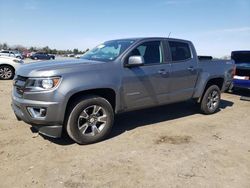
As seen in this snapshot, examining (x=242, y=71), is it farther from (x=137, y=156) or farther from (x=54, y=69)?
(x=54, y=69)

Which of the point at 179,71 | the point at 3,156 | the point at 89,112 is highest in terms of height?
the point at 179,71

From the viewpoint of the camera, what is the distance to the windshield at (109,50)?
17.3ft

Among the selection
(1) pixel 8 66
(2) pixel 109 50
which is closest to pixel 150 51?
(2) pixel 109 50

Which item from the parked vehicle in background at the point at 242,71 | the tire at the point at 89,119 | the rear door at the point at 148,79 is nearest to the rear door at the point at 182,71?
the rear door at the point at 148,79

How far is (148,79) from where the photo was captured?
17.6 ft

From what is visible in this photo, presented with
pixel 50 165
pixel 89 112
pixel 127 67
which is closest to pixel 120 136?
pixel 89 112

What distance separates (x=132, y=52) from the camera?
5.26m

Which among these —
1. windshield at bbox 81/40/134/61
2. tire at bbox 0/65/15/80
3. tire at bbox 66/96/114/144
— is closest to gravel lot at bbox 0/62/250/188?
tire at bbox 66/96/114/144

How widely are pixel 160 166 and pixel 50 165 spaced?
61.4 inches

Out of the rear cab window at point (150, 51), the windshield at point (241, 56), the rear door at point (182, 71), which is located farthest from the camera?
the windshield at point (241, 56)

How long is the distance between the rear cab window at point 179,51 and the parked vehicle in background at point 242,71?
3.68m

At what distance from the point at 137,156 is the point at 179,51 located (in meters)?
2.95

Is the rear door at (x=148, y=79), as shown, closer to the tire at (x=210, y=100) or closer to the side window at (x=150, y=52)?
the side window at (x=150, y=52)

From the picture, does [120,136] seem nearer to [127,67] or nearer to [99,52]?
[127,67]
